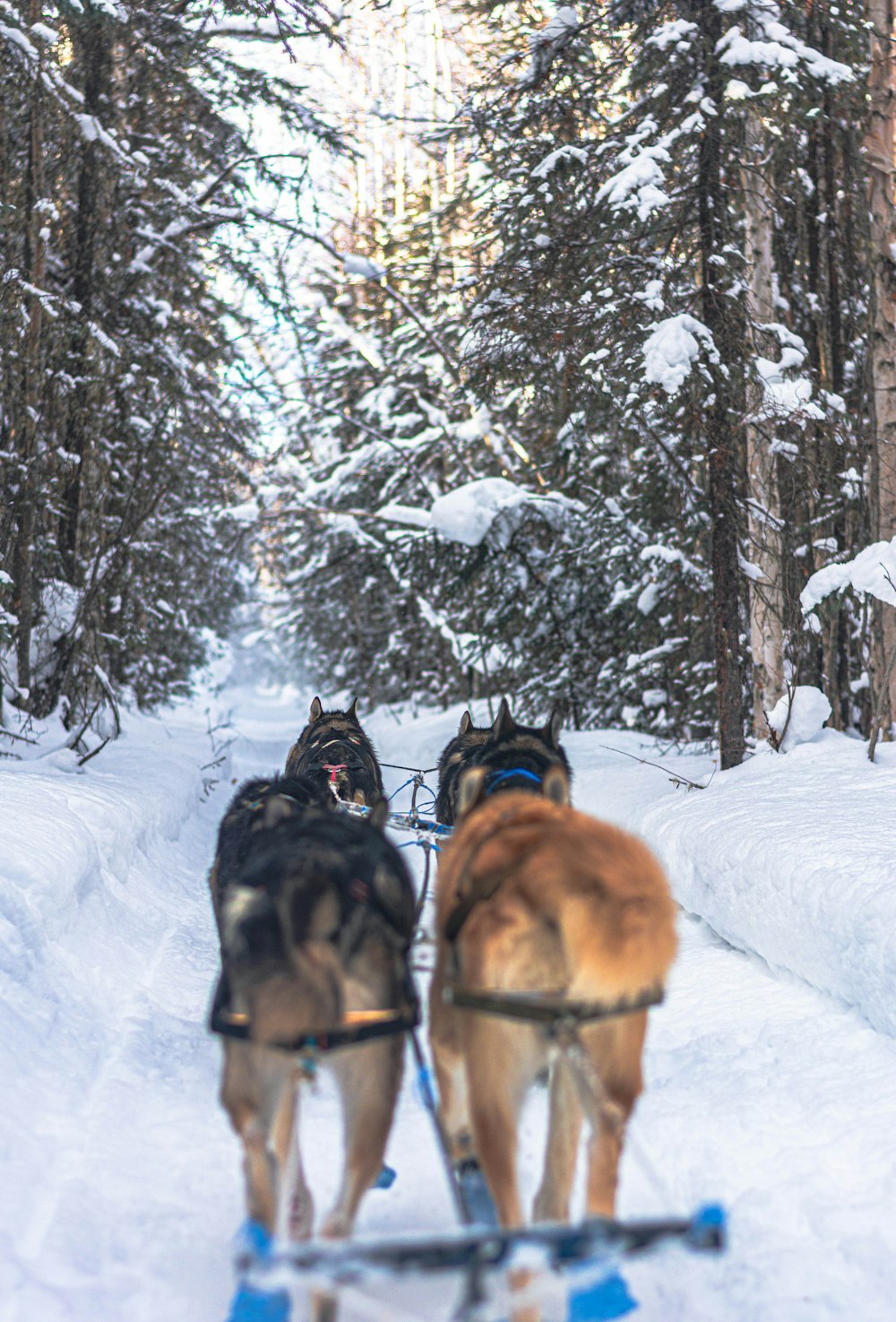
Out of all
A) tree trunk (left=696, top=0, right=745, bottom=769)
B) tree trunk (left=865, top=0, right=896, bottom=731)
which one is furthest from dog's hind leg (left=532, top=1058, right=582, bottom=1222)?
tree trunk (left=696, top=0, right=745, bottom=769)

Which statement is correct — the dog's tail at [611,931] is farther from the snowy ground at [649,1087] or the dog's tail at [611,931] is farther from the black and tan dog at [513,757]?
the black and tan dog at [513,757]

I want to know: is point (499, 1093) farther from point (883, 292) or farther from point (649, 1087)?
point (883, 292)

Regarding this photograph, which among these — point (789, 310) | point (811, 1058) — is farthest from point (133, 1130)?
point (789, 310)

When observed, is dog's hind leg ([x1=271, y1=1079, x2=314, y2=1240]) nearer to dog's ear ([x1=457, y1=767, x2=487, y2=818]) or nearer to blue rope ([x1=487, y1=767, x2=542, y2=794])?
dog's ear ([x1=457, y1=767, x2=487, y2=818])

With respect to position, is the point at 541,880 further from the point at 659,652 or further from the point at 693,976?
the point at 659,652

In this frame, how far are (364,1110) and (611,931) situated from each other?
74 cm

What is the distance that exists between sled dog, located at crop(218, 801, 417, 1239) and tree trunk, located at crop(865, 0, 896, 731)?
7.50m

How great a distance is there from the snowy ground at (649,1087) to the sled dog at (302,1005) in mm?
370

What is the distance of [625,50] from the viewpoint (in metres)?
9.56

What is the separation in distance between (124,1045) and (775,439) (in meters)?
8.29

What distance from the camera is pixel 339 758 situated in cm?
621

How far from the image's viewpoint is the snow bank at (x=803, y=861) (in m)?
4.54

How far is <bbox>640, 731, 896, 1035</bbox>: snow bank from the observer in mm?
4543

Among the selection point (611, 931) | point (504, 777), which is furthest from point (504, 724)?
point (611, 931)
